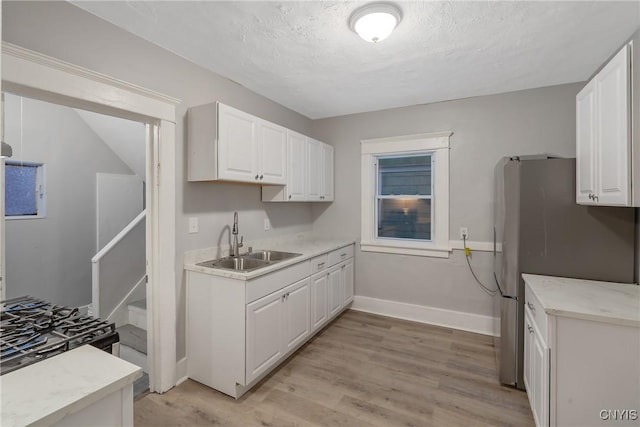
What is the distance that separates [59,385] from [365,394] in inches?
74.9

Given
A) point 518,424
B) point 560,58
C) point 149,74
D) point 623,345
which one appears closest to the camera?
point 623,345

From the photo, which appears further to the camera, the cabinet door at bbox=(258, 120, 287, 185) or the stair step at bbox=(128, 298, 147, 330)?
the stair step at bbox=(128, 298, 147, 330)

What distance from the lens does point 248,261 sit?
2.71 meters

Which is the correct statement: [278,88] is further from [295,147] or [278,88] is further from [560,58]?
[560,58]

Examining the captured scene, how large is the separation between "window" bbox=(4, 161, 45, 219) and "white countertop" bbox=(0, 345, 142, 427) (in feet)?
10.2

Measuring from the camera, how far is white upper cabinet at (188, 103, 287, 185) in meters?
2.23

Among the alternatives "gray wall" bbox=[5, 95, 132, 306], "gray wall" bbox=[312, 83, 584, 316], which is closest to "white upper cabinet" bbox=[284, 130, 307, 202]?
"gray wall" bbox=[312, 83, 584, 316]

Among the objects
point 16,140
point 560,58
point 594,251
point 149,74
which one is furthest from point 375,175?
point 16,140

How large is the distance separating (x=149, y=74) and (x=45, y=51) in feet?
1.87

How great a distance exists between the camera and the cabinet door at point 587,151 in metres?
1.82

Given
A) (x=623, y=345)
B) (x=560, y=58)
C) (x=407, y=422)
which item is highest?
(x=560, y=58)

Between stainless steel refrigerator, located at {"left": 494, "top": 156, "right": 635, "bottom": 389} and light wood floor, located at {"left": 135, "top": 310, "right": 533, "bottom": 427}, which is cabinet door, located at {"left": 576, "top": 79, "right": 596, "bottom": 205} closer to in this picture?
stainless steel refrigerator, located at {"left": 494, "top": 156, "right": 635, "bottom": 389}

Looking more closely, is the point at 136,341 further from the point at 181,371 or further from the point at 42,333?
the point at 42,333

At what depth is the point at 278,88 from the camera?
2.97 m
